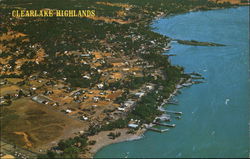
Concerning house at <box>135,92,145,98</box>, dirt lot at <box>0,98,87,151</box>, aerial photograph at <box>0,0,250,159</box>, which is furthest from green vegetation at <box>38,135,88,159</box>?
house at <box>135,92,145,98</box>

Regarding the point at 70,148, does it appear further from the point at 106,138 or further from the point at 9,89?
the point at 9,89

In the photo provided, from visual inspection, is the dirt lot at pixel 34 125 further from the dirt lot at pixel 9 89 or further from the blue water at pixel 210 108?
the blue water at pixel 210 108

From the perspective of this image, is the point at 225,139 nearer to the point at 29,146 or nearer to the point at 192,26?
the point at 29,146

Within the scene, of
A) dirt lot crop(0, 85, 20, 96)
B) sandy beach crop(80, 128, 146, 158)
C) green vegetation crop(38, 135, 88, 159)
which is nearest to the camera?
green vegetation crop(38, 135, 88, 159)

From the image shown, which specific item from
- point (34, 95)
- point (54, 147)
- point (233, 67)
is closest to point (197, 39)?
point (233, 67)

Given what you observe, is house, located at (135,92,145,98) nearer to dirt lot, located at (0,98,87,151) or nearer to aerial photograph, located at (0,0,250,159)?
aerial photograph, located at (0,0,250,159)

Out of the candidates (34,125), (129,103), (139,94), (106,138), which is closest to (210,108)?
(139,94)
